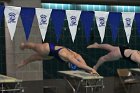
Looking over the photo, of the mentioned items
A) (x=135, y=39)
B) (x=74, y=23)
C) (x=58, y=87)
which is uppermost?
(x=74, y=23)

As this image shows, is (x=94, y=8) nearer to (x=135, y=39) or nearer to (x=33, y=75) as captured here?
(x=135, y=39)

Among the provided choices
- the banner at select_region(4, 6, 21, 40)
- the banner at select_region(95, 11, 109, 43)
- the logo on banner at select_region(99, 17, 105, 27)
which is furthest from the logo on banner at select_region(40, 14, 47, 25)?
the logo on banner at select_region(99, 17, 105, 27)

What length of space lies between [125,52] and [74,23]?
5.71 feet

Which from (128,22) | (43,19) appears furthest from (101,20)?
(43,19)

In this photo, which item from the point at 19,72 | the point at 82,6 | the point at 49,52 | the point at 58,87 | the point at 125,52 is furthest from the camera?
the point at 82,6

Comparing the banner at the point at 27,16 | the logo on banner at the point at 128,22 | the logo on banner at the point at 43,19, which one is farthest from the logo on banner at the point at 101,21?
the banner at the point at 27,16

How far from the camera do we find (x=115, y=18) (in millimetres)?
9664

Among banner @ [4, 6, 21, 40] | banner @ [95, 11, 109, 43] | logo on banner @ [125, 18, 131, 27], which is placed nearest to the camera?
banner @ [4, 6, 21, 40]

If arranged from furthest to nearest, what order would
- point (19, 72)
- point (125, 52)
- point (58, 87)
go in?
point (19, 72)
point (58, 87)
point (125, 52)

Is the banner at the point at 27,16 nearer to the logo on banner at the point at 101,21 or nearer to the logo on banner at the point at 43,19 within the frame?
the logo on banner at the point at 43,19

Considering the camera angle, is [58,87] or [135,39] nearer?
[58,87]

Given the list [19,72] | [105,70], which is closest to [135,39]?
[105,70]

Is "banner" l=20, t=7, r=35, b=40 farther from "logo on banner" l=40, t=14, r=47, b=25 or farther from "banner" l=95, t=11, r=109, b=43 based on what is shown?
"banner" l=95, t=11, r=109, b=43

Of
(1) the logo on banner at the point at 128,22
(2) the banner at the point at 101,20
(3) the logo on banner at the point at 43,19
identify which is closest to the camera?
(3) the logo on banner at the point at 43,19
